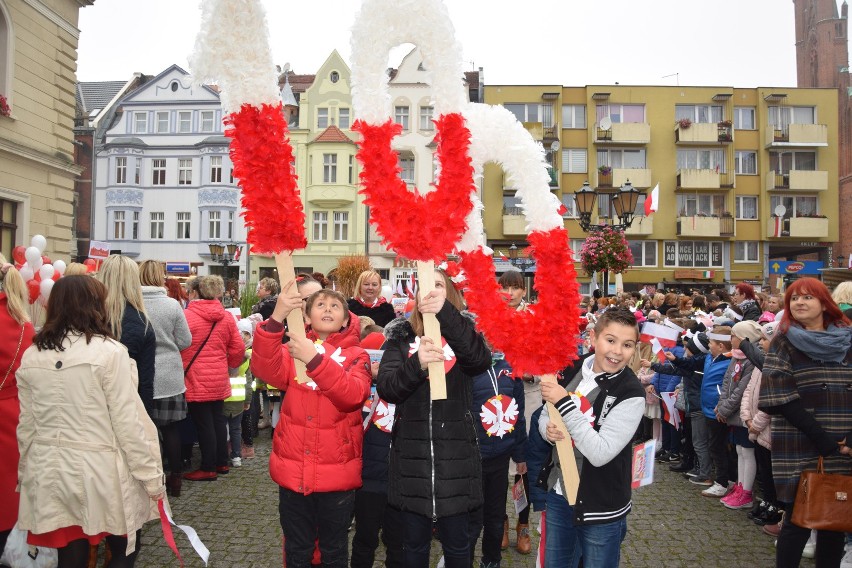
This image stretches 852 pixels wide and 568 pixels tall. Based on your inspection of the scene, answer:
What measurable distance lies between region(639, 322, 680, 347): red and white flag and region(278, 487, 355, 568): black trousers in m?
4.19

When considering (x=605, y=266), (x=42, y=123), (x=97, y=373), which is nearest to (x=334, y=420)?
(x=97, y=373)

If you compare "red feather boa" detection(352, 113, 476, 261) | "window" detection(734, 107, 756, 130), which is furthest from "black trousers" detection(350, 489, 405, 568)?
"window" detection(734, 107, 756, 130)

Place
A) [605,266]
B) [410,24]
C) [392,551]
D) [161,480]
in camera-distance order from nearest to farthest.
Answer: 1. [410,24]
2. [161,480]
3. [392,551]
4. [605,266]

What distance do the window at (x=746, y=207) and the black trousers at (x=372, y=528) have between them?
36.1 metres

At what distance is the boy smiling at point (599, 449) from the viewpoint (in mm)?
3002

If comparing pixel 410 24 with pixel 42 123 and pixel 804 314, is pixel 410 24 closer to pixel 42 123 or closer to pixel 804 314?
pixel 804 314

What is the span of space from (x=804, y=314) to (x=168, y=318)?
516 centimetres

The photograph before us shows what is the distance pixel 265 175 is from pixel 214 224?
32.5 meters

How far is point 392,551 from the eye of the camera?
12.2ft

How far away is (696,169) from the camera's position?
3366 cm

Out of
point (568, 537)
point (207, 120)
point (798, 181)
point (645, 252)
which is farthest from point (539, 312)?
point (798, 181)

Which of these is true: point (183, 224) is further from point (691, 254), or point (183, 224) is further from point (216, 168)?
point (691, 254)

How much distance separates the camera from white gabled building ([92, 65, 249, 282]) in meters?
33.4

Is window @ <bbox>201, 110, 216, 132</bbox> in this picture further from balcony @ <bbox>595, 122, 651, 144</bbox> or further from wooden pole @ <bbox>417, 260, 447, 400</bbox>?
wooden pole @ <bbox>417, 260, 447, 400</bbox>
